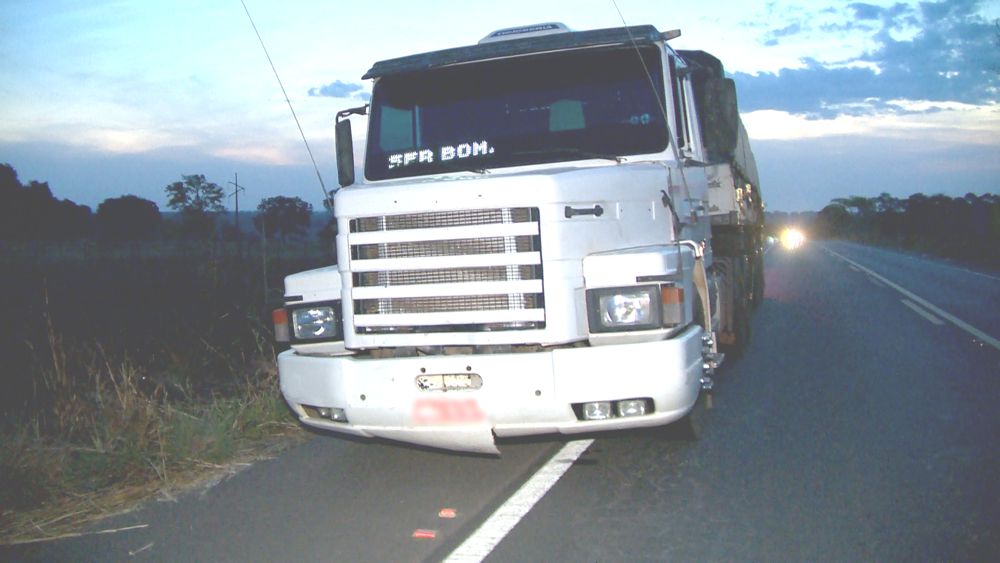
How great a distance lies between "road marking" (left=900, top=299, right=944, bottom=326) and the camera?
14.0 meters

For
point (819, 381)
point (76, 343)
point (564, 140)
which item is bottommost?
point (819, 381)

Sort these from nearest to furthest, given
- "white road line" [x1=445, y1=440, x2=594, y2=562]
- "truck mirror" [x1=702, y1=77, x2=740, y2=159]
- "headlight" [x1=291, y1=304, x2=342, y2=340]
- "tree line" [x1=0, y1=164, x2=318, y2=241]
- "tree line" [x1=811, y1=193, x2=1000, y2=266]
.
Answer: "white road line" [x1=445, y1=440, x2=594, y2=562] → "headlight" [x1=291, y1=304, x2=342, y2=340] → "truck mirror" [x1=702, y1=77, x2=740, y2=159] → "tree line" [x1=0, y1=164, x2=318, y2=241] → "tree line" [x1=811, y1=193, x2=1000, y2=266]

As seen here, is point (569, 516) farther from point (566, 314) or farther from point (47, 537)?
point (47, 537)

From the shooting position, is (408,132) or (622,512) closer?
(622,512)

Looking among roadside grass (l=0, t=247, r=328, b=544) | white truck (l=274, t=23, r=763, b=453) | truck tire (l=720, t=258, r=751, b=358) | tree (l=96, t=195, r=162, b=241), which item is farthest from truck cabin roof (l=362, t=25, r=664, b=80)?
tree (l=96, t=195, r=162, b=241)

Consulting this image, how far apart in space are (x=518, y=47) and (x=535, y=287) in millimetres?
2341

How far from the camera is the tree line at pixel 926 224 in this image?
46781 mm

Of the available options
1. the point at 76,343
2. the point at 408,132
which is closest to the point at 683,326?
the point at 408,132

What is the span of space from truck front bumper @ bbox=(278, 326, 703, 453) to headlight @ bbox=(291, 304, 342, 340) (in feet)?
1.04

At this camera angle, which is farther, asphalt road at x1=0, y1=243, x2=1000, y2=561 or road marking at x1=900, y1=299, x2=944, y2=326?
road marking at x1=900, y1=299, x2=944, y2=326

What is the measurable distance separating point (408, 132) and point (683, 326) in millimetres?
2732

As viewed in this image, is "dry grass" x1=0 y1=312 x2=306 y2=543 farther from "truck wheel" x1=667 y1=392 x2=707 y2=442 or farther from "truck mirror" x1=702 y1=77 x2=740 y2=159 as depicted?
"truck mirror" x1=702 y1=77 x2=740 y2=159

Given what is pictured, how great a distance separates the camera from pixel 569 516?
4.98 m

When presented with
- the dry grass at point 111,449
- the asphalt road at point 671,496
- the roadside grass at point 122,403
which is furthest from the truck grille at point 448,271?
the roadside grass at point 122,403
